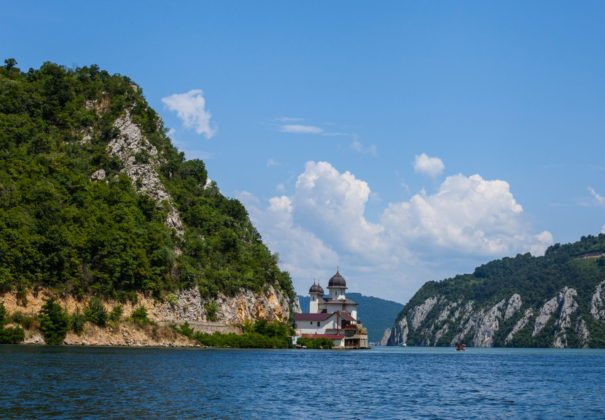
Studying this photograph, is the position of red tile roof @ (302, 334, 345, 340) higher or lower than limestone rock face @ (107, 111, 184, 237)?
lower

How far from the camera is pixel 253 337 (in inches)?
6117

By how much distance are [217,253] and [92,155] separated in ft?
104

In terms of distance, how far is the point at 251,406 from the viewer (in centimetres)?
5384

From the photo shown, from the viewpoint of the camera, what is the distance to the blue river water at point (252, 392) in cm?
4969

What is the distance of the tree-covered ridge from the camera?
129 meters

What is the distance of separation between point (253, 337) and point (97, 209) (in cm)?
3829

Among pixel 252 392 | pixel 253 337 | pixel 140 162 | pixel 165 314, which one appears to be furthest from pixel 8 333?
pixel 252 392

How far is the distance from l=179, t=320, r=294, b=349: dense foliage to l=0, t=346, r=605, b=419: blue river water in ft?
155

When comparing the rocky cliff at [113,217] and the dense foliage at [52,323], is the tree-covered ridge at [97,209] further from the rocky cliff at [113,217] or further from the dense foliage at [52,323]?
the dense foliage at [52,323]

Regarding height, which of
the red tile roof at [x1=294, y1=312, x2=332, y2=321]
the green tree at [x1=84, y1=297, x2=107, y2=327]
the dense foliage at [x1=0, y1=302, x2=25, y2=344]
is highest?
the red tile roof at [x1=294, y1=312, x2=332, y2=321]

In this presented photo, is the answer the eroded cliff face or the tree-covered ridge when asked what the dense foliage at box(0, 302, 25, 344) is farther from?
the tree-covered ridge

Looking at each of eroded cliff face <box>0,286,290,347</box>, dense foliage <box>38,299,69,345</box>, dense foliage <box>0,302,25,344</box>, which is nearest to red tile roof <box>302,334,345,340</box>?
eroded cliff face <box>0,286,290,347</box>

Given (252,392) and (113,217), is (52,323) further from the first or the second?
(252,392)

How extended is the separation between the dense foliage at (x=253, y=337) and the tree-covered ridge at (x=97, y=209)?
27.2 feet
